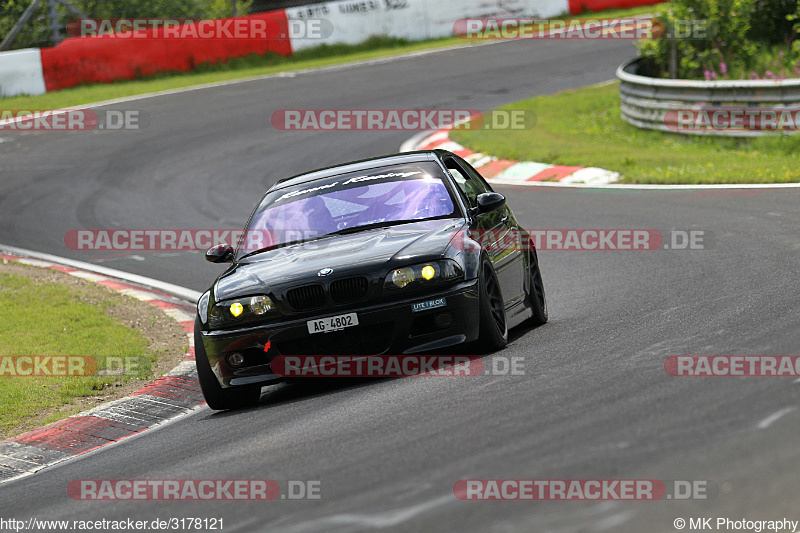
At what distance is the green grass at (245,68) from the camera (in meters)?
25.8

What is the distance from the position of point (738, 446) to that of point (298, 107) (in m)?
19.8

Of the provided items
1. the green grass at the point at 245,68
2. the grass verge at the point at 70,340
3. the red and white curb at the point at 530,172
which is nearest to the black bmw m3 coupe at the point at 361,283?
the grass verge at the point at 70,340

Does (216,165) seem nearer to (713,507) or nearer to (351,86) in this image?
(351,86)

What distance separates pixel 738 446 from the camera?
14.9ft

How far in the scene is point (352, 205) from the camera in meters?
8.45

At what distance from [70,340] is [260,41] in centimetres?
2006

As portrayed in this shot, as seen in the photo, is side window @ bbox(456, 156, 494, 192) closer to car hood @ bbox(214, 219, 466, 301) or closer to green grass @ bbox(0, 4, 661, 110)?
car hood @ bbox(214, 219, 466, 301)

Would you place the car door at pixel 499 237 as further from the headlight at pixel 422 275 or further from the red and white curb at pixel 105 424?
the red and white curb at pixel 105 424

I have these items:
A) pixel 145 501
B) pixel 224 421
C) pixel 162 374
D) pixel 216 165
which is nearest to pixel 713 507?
pixel 145 501

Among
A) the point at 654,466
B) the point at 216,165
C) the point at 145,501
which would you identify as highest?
the point at 654,466

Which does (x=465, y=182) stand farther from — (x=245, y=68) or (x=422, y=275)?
(x=245, y=68)

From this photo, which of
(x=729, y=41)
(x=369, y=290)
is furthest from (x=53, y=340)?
(x=729, y=41)

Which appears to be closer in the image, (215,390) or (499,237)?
(215,390)

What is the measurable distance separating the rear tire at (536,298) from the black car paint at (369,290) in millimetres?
858
